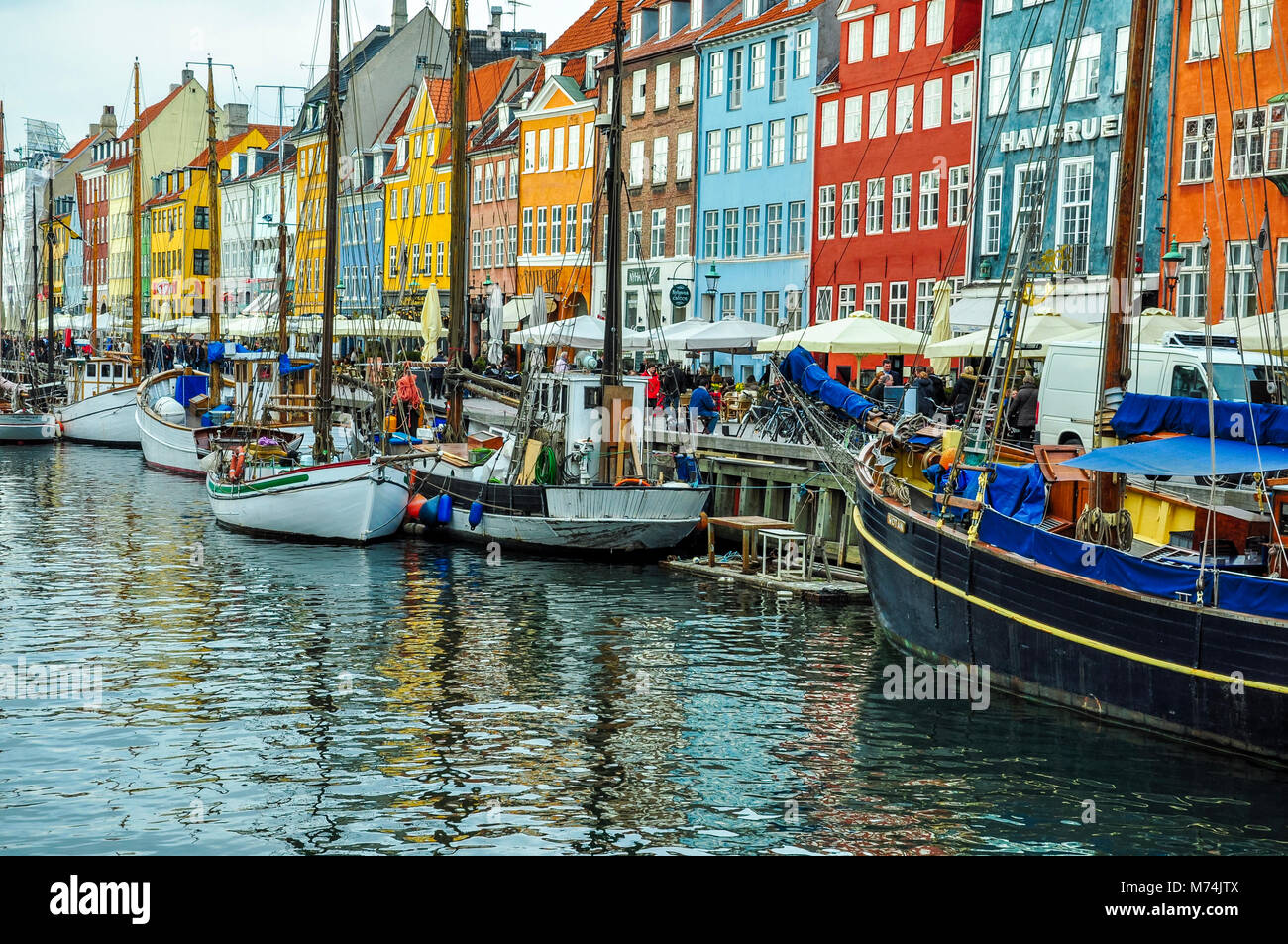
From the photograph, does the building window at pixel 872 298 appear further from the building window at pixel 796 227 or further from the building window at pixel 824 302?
the building window at pixel 796 227

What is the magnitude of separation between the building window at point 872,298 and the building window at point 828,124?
578 centimetres

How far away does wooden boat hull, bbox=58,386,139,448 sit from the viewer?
2313 inches

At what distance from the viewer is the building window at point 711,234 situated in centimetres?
6481

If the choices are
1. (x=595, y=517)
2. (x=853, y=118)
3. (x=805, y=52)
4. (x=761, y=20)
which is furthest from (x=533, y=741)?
(x=761, y=20)

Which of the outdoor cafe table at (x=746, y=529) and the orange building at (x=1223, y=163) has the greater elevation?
the orange building at (x=1223, y=163)

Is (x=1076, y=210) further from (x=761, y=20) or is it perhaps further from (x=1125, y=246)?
(x=1125, y=246)

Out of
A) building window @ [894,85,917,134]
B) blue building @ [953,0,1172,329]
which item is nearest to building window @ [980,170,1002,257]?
blue building @ [953,0,1172,329]

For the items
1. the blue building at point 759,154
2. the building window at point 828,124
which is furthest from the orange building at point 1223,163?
the blue building at point 759,154

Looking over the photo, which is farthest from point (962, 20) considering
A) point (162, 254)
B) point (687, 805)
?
point (162, 254)

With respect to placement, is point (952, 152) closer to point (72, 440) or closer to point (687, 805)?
point (72, 440)

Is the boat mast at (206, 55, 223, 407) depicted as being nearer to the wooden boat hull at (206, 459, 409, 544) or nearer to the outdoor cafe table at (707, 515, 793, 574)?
the wooden boat hull at (206, 459, 409, 544)

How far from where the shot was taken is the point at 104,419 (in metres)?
59.0

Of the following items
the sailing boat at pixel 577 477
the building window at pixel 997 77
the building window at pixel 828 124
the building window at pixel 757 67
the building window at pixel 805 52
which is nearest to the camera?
the sailing boat at pixel 577 477

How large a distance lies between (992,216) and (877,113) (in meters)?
7.70
